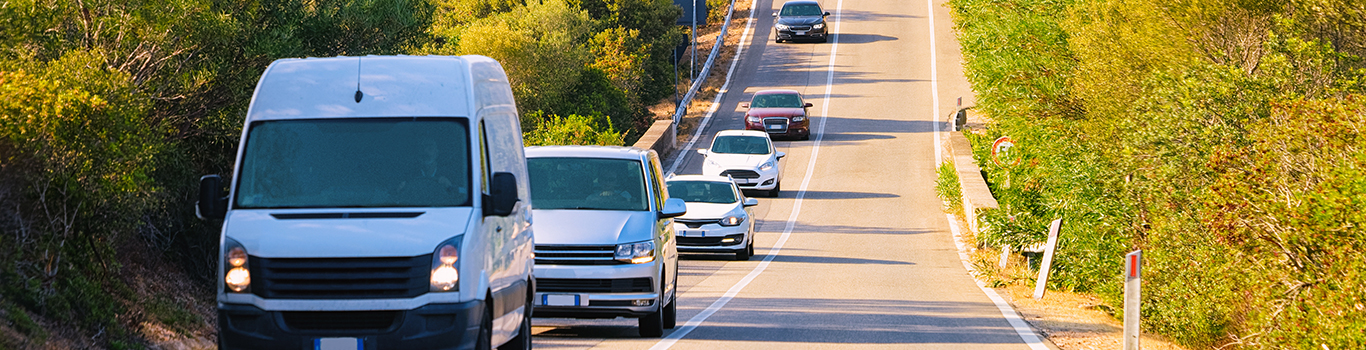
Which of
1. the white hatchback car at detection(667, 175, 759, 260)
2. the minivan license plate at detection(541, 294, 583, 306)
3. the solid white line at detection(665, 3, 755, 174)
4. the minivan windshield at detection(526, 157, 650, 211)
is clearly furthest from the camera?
the solid white line at detection(665, 3, 755, 174)

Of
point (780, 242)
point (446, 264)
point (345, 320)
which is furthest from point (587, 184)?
point (780, 242)

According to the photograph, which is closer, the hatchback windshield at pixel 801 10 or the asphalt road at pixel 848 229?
the asphalt road at pixel 848 229

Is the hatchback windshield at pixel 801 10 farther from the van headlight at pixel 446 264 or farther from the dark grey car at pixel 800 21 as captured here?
the van headlight at pixel 446 264

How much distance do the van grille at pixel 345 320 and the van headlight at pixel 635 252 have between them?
13.8ft

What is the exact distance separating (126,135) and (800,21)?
182 feet

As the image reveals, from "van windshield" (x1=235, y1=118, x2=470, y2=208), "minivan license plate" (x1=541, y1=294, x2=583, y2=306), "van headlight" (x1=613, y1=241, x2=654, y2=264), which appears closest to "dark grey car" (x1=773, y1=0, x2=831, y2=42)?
"van headlight" (x1=613, y1=241, x2=654, y2=264)

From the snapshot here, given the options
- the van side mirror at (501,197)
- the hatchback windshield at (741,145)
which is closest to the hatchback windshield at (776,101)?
the hatchback windshield at (741,145)

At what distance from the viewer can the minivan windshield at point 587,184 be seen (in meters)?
13.2

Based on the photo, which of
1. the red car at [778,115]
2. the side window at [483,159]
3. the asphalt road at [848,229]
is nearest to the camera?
the side window at [483,159]

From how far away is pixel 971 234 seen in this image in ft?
95.2

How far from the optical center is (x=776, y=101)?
148 feet

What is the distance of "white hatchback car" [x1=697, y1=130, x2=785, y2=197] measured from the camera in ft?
113

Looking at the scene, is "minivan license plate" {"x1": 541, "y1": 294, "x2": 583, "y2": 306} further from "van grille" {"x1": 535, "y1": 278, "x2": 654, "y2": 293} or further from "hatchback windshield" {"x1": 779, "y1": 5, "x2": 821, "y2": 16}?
"hatchback windshield" {"x1": 779, "y1": 5, "x2": 821, "y2": 16}

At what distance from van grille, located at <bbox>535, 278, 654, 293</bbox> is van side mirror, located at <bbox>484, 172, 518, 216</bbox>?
11.5 ft
